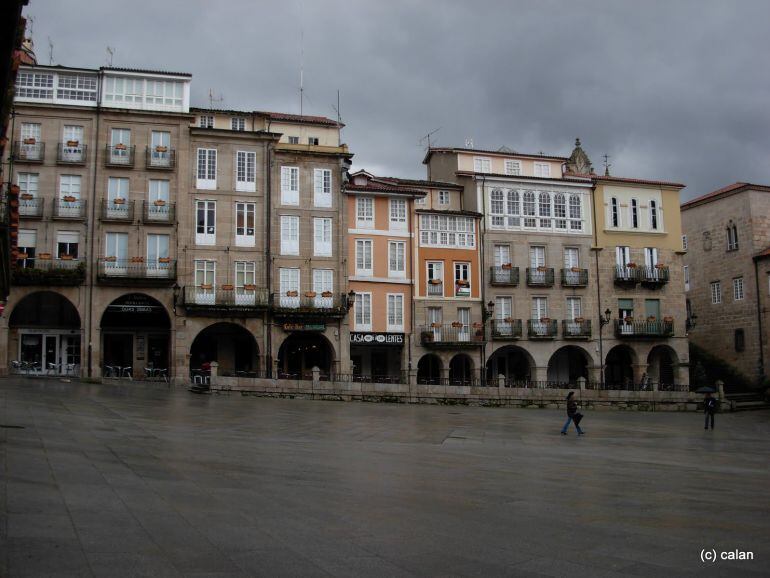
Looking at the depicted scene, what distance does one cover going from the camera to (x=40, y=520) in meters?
8.73

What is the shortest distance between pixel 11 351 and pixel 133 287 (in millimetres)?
7748

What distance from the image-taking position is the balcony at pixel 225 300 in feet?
136

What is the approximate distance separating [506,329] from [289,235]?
15.5m

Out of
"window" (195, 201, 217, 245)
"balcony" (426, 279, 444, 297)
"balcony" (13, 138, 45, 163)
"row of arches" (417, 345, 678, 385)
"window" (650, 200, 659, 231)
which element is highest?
"balcony" (13, 138, 45, 163)

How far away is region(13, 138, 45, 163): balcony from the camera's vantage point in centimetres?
3988

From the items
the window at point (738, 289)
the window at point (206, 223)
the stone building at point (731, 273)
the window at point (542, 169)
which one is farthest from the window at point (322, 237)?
the window at point (738, 289)

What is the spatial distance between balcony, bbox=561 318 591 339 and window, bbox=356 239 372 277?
13.9 metres

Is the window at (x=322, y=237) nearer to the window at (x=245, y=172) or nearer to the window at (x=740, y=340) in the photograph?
the window at (x=245, y=172)

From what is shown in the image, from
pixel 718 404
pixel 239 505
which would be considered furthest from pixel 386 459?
pixel 718 404

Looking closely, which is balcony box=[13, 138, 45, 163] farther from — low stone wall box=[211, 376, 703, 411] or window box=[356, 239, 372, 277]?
window box=[356, 239, 372, 277]

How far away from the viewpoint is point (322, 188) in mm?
45156

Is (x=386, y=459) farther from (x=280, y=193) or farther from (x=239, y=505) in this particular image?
(x=280, y=193)

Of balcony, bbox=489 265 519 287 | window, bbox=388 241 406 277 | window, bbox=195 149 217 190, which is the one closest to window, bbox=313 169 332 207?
window, bbox=388 241 406 277

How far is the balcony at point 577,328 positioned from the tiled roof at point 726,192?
18009 mm
